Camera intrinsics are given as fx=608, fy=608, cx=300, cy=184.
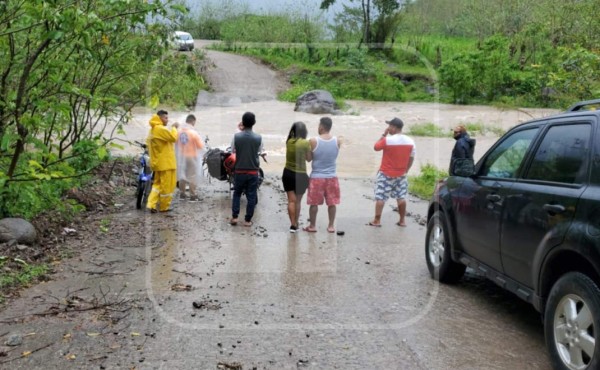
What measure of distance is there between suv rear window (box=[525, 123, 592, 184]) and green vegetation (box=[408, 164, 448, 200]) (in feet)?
28.1

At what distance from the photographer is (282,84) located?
3759 centimetres

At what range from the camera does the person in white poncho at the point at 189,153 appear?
1159 centimetres

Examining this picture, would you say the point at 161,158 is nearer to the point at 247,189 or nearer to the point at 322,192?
the point at 247,189

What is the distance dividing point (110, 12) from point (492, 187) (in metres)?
4.60

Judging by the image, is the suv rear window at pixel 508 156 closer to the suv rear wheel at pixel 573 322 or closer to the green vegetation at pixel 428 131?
the suv rear wheel at pixel 573 322

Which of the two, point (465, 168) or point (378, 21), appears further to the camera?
point (378, 21)

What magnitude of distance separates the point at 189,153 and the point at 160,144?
1289 mm

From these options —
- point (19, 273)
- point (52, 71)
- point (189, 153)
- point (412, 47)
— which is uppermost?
point (412, 47)

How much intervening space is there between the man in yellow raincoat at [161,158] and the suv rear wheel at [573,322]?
7.41 meters

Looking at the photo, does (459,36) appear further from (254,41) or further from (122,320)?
(122,320)

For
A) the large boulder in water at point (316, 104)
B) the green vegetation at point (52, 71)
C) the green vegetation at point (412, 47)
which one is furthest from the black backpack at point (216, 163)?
the green vegetation at point (412, 47)

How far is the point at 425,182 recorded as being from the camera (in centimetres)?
1502

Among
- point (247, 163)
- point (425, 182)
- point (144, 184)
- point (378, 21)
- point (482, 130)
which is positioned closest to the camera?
point (247, 163)

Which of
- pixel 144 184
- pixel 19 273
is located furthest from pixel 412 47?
pixel 19 273
